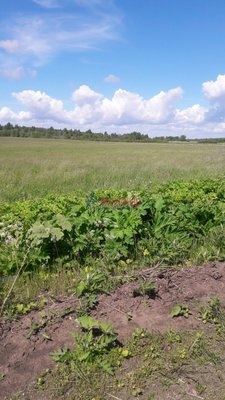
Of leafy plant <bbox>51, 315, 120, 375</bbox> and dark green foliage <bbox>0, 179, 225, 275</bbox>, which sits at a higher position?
dark green foliage <bbox>0, 179, 225, 275</bbox>

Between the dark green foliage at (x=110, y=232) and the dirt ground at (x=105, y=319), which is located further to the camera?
the dark green foliage at (x=110, y=232)

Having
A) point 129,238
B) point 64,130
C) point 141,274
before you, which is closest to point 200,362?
point 141,274

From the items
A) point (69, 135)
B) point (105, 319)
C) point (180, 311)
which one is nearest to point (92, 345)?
point (105, 319)

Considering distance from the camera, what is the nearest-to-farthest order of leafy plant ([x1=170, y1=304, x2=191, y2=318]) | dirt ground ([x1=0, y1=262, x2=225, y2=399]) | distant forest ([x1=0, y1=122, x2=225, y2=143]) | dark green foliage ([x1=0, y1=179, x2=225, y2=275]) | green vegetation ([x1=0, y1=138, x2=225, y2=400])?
green vegetation ([x1=0, y1=138, x2=225, y2=400]), dirt ground ([x1=0, y1=262, x2=225, y2=399]), leafy plant ([x1=170, y1=304, x2=191, y2=318]), dark green foliage ([x1=0, y1=179, x2=225, y2=275]), distant forest ([x1=0, y1=122, x2=225, y2=143])

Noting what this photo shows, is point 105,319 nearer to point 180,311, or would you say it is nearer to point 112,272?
point 180,311

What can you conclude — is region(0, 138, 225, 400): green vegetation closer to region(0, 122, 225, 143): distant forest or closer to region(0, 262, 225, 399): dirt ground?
region(0, 262, 225, 399): dirt ground

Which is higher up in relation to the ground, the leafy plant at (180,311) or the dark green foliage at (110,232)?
the dark green foliage at (110,232)

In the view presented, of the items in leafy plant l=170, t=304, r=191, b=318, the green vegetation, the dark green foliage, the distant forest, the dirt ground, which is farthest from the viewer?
the distant forest

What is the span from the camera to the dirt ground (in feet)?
10.8

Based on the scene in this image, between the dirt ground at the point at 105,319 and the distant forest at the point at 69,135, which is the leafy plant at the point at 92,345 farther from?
the distant forest at the point at 69,135

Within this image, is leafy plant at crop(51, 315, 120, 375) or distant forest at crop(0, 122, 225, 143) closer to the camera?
leafy plant at crop(51, 315, 120, 375)

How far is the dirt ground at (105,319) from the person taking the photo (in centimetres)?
329

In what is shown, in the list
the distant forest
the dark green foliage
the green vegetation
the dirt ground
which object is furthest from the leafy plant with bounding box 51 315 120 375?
the distant forest

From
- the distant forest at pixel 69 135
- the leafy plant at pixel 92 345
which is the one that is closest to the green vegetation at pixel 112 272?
the leafy plant at pixel 92 345
